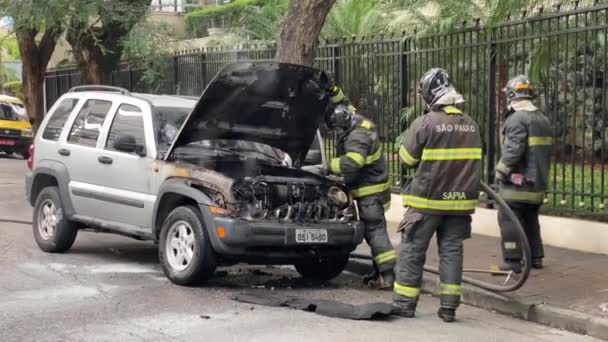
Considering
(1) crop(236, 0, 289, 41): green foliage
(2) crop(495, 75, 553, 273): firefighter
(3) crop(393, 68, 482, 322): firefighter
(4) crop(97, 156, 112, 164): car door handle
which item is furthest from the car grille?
(3) crop(393, 68, 482, 322): firefighter

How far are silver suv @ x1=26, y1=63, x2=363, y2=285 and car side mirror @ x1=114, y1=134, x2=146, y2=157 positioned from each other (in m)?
0.01

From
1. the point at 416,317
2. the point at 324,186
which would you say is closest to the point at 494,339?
the point at 416,317

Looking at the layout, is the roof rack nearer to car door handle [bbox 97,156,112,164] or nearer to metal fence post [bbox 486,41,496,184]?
car door handle [bbox 97,156,112,164]

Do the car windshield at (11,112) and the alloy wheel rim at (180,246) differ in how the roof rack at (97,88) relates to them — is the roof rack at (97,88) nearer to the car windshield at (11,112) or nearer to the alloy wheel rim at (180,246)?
the alloy wheel rim at (180,246)

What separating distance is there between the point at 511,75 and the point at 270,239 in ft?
14.1

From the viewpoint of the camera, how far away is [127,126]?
27.7ft

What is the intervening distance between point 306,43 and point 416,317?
176 inches

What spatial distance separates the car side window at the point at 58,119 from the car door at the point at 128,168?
0.92 metres

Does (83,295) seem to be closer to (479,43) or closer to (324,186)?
(324,186)

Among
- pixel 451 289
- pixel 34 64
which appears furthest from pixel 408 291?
pixel 34 64

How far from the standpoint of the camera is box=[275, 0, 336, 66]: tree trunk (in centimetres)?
996

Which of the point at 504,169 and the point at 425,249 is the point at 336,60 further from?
the point at 425,249

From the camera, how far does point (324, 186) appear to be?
301 inches

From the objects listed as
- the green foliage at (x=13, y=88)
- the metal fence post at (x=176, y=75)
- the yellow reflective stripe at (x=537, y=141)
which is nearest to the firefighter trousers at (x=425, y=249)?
the yellow reflective stripe at (x=537, y=141)
